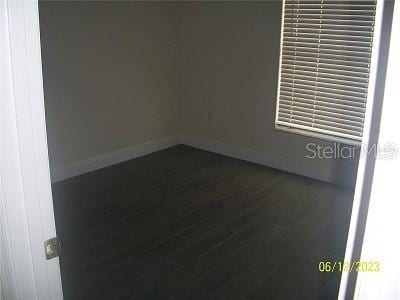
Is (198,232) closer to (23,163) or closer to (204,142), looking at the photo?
(204,142)

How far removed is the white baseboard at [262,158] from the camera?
14.0 feet

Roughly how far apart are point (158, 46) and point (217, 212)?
2396 mm

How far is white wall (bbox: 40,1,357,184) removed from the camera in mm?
4047

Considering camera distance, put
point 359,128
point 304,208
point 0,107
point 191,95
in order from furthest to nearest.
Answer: point 191,95 → point 359,128 → point 304,208 → point 0,107

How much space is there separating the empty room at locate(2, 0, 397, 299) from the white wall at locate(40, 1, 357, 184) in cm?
2

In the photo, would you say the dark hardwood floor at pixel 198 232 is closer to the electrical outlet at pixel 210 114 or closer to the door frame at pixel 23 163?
the electrical outlet at pixel 210 114

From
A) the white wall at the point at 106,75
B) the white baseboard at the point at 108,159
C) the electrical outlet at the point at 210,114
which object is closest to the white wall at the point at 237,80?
the electrical outlet at the point at 210,114

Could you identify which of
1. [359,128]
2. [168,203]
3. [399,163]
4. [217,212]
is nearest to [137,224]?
[168,203]

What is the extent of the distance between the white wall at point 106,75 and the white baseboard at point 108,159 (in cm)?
6

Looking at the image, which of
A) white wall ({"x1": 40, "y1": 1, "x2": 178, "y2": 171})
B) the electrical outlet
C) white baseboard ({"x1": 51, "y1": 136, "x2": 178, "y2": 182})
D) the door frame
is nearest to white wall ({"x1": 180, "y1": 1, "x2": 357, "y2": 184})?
the electrical outlet

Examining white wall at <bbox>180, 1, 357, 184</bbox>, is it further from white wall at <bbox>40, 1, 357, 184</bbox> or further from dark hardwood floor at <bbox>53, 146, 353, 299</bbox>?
dark hardwood floor at <bbox>53, 146, 353, 299</bbox>

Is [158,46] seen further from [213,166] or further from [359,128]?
[359,128]

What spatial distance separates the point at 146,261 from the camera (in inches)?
111

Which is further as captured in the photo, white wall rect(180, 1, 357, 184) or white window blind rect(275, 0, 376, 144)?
white wall rect(180, 1, 357, 184)
